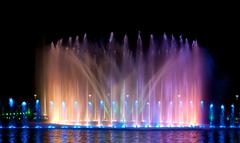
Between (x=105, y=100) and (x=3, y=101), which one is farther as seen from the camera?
(x=3, y=101)

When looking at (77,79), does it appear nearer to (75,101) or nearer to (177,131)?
(75,101)

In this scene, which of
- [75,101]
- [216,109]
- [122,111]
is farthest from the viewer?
[216,109]

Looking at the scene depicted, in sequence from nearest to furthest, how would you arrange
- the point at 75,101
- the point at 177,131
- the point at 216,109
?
the point at 177,131 → the point at 75,101 → the point at 216,109

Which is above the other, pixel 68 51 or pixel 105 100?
pixel 68 51

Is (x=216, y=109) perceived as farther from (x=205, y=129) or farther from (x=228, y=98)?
(x=205, y=129)

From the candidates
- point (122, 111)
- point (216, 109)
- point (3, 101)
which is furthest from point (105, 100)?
point (3, 101)

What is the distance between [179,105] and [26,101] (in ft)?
121

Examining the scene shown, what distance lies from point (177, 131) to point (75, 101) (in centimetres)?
1499

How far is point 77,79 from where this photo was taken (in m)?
38.5

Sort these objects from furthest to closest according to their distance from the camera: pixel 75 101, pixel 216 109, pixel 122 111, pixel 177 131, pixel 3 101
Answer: pixel 3 101
pixel 216 109
pixel 75 101
pixel 122 111
pixel 177 131

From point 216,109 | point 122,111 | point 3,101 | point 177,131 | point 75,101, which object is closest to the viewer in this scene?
point 177,131

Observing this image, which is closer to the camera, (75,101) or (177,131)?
(177,131)

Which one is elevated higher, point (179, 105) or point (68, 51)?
point (68, 51)

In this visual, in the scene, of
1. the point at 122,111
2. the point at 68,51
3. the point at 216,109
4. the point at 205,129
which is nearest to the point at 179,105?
the point at 122,111
